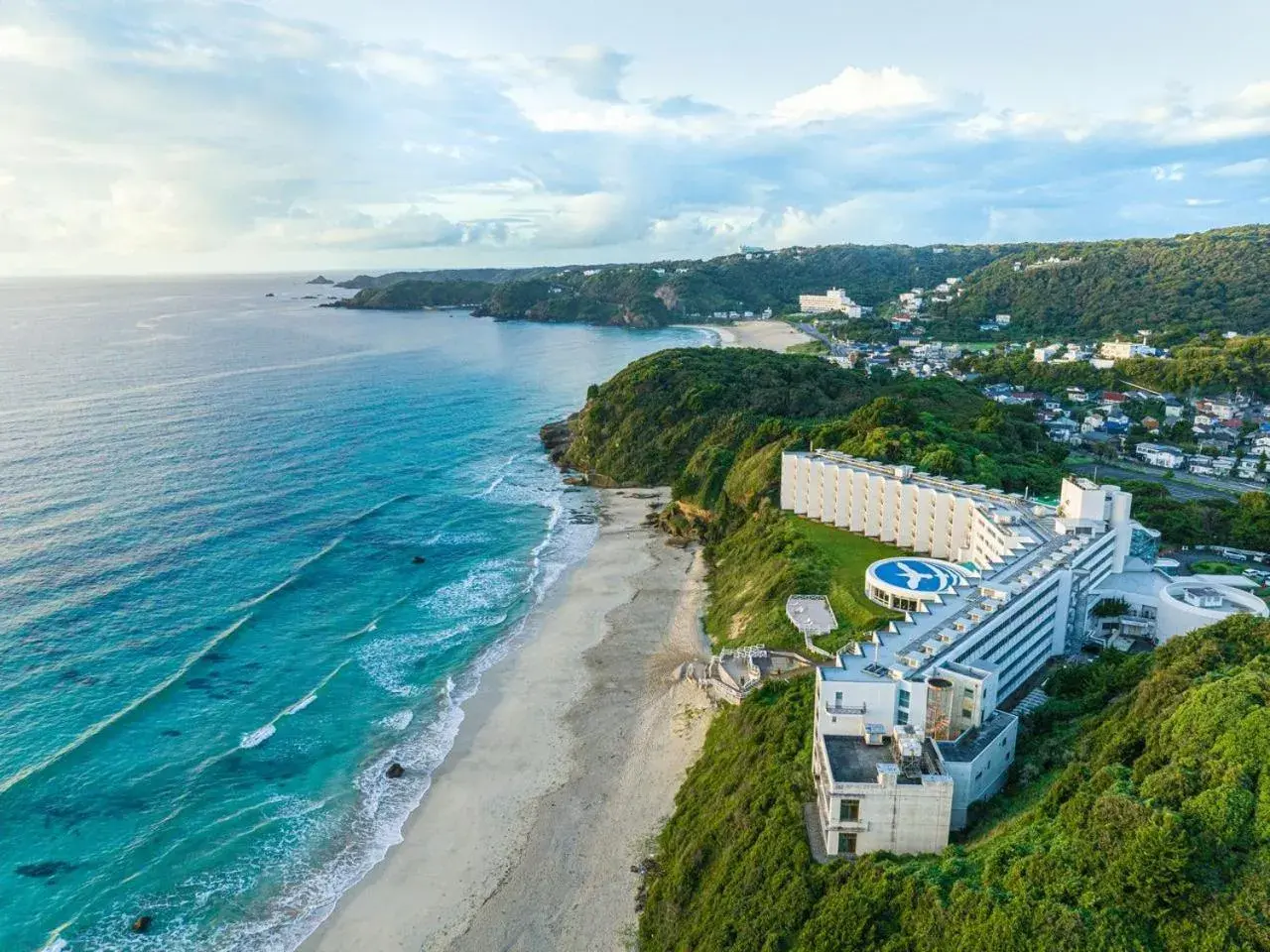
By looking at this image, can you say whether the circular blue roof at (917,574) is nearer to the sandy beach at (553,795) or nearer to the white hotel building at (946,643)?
the white hotel building at (946,643)

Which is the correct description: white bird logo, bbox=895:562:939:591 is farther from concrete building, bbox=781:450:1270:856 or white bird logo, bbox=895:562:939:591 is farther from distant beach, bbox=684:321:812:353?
distant beach, bbox=684:321:812:353

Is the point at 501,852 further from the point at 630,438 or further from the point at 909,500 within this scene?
the point at 630,438

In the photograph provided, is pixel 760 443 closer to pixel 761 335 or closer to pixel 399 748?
pixel 399 748

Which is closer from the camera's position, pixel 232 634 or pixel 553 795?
pixel 553 795

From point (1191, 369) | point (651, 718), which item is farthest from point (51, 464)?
point (1191, 369)

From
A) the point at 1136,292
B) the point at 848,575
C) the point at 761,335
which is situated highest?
the point at 1136,292

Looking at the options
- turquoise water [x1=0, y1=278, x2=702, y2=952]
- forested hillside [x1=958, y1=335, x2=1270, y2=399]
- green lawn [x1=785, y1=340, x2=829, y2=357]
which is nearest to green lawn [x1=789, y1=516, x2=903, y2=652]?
turquoise water [x1=0, y1=278, x2=702, y2=952]

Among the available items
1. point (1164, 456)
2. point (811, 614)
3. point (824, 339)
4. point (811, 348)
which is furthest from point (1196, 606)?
point (824, 339)
